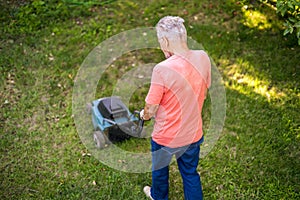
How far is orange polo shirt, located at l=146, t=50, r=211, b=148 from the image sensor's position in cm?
271

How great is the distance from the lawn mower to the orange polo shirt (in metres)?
1.09

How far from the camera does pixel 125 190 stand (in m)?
3.78

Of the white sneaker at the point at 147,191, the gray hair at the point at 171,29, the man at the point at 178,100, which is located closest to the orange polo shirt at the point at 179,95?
the man at the point at 178,100

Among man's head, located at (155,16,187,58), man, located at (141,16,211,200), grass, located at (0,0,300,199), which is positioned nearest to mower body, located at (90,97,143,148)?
grass, located at (0,0,300,199)

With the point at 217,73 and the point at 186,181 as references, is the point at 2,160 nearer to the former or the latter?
the point at 186,181

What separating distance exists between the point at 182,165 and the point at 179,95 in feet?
2.35

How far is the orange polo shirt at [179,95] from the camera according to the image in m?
2.71

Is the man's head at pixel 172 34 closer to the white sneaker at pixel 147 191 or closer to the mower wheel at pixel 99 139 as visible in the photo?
the white sneaker at pixel 147 191

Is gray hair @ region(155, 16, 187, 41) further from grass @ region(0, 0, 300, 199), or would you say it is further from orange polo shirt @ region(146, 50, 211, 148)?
grass @ region(0, 0, 300, 199)

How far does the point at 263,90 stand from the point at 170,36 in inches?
102

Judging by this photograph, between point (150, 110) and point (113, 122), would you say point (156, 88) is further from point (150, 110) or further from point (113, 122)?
point (113, 122)

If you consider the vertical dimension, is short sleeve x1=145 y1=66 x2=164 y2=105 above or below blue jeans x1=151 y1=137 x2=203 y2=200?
above

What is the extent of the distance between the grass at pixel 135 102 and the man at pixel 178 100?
0.70 m

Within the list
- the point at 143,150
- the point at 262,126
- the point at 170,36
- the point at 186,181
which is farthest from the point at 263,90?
the point at 170,36
